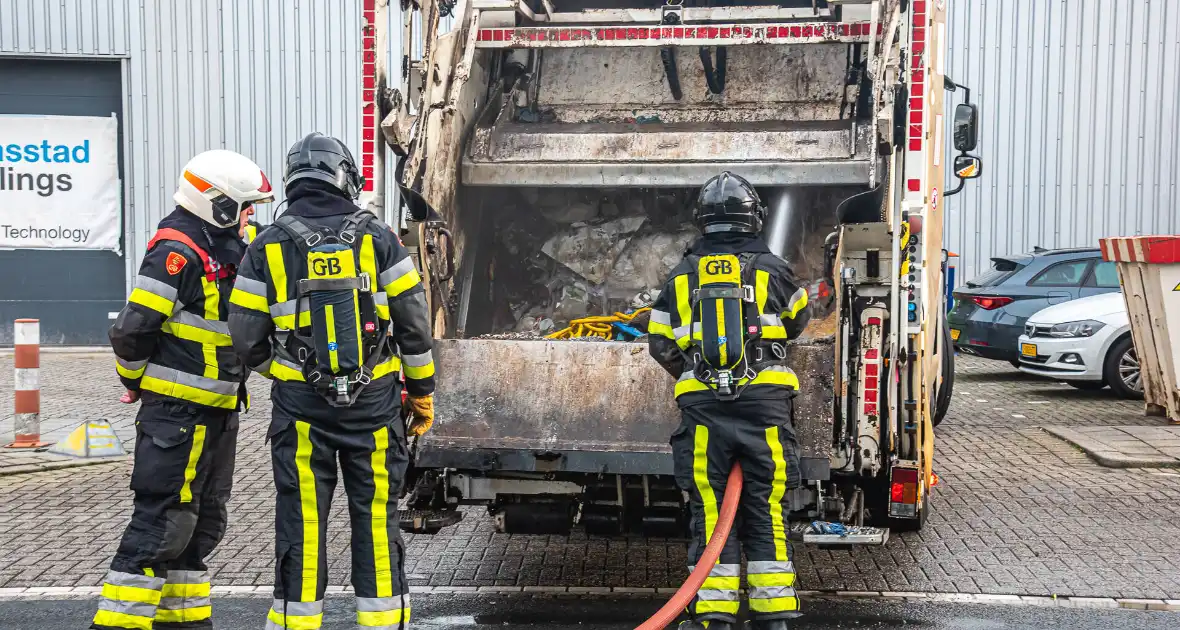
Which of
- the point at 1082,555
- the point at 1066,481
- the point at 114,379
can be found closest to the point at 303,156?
the point at 1082,555

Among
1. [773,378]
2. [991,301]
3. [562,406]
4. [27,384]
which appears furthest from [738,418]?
[991,301]

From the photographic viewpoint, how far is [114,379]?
40.5ft

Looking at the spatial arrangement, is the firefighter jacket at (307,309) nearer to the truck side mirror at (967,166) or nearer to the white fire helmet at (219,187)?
the white fire helmet at (219,187)

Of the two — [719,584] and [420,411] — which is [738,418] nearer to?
[719,584]

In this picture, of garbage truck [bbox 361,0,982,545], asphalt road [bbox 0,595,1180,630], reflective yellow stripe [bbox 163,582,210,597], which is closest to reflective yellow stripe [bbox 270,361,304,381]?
garbage truck [bbox 361,0,982,545]

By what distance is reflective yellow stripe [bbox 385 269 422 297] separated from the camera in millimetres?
3959

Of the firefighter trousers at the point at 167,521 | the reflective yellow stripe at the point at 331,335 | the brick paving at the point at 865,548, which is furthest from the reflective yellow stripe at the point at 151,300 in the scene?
the brick paving at the point at 865,548

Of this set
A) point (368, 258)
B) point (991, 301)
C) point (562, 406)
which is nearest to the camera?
point (368, 258)

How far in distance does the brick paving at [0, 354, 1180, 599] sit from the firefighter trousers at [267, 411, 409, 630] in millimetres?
1278

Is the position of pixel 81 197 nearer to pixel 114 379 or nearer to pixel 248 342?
pixel 114 379

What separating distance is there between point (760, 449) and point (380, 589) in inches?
52.1

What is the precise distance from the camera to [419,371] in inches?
162

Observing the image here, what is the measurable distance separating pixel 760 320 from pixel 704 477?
1.86ft

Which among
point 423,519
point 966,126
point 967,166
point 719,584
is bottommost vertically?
point 719,584
